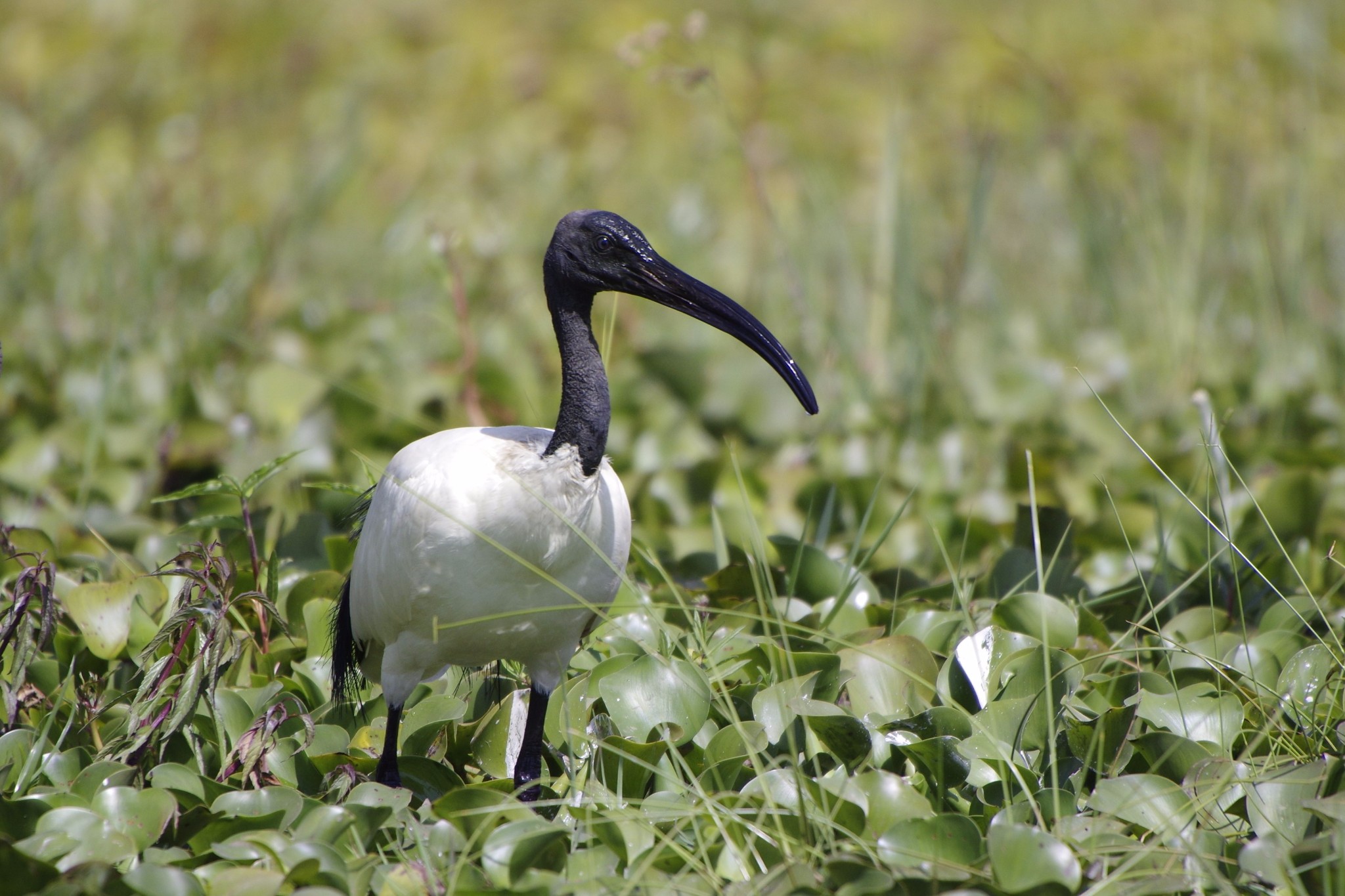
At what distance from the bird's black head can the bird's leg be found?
0.83 meters

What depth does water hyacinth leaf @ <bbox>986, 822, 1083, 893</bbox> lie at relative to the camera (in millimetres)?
1939

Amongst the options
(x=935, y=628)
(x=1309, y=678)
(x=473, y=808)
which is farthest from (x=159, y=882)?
(x=1309, y=678)

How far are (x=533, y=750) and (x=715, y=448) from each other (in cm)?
222

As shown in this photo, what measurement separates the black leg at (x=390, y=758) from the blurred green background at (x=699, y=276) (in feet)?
2.78

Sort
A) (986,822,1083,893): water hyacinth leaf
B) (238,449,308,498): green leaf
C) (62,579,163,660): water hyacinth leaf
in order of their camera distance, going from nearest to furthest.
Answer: (986,822,1083,893): water hyacinth leaf → (238,449,308,498): green leaf → (62,579,163,660): water hyacinth leaf

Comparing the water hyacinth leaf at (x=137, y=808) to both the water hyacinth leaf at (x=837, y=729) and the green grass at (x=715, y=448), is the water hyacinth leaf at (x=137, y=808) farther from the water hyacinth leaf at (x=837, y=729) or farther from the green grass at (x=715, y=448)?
the water hyacinth leaf at (x=837, y=729)

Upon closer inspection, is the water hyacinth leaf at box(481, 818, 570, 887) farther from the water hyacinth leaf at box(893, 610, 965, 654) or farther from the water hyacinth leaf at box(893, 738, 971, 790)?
the water hyacinth leaf at box(893, 610, 965, 654)

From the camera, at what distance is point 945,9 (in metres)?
10.5

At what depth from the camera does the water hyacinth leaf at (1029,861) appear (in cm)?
194

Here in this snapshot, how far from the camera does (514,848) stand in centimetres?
206

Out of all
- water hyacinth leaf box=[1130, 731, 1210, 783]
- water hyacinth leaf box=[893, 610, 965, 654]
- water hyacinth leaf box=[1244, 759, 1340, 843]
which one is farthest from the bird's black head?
water hyacinth leaf box=[1244, 759, 1340, 843]

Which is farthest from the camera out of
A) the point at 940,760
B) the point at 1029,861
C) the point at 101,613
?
the point at 101,613

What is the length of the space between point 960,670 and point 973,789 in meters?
0.30

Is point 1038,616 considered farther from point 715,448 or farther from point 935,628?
point 715,448
